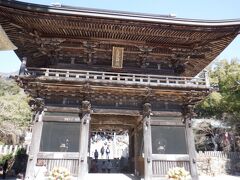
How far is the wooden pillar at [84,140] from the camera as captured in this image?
32.6ft

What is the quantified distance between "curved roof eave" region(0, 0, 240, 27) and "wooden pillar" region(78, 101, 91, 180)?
4.34 meters

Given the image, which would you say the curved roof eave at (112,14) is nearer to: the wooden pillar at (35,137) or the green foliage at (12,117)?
the wooden pillar at (35,137)

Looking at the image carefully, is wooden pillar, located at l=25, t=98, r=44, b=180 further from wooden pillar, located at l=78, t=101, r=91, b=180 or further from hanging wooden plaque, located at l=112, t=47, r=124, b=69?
hanging wooden plaque, located at l=112, t=47, r=124, b=69

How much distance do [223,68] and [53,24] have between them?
2500cm

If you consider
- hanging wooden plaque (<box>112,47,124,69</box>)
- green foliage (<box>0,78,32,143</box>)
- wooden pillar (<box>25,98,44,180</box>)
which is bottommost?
wooden pillar (<box>25,98,44,180</box>)

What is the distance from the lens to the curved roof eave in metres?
9.48

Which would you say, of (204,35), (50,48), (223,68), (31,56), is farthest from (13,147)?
(223,68)

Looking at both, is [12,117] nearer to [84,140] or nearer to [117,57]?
[84,140]

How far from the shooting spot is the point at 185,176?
7.61 m

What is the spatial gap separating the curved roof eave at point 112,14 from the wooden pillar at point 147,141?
4.35 metres

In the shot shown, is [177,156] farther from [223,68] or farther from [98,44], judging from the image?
[223,68]

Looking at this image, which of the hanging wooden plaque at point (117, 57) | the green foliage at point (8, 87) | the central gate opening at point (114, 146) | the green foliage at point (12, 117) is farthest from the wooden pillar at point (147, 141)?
the green foliage at point (8, 87)

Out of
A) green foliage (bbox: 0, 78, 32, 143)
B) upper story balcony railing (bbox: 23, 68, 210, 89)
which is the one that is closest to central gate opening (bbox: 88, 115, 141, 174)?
upper story balcony railing (bbox: 23, 68, 210, 89)

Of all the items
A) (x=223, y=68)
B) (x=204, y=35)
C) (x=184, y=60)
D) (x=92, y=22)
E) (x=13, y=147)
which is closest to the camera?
(x=92, y=22)
